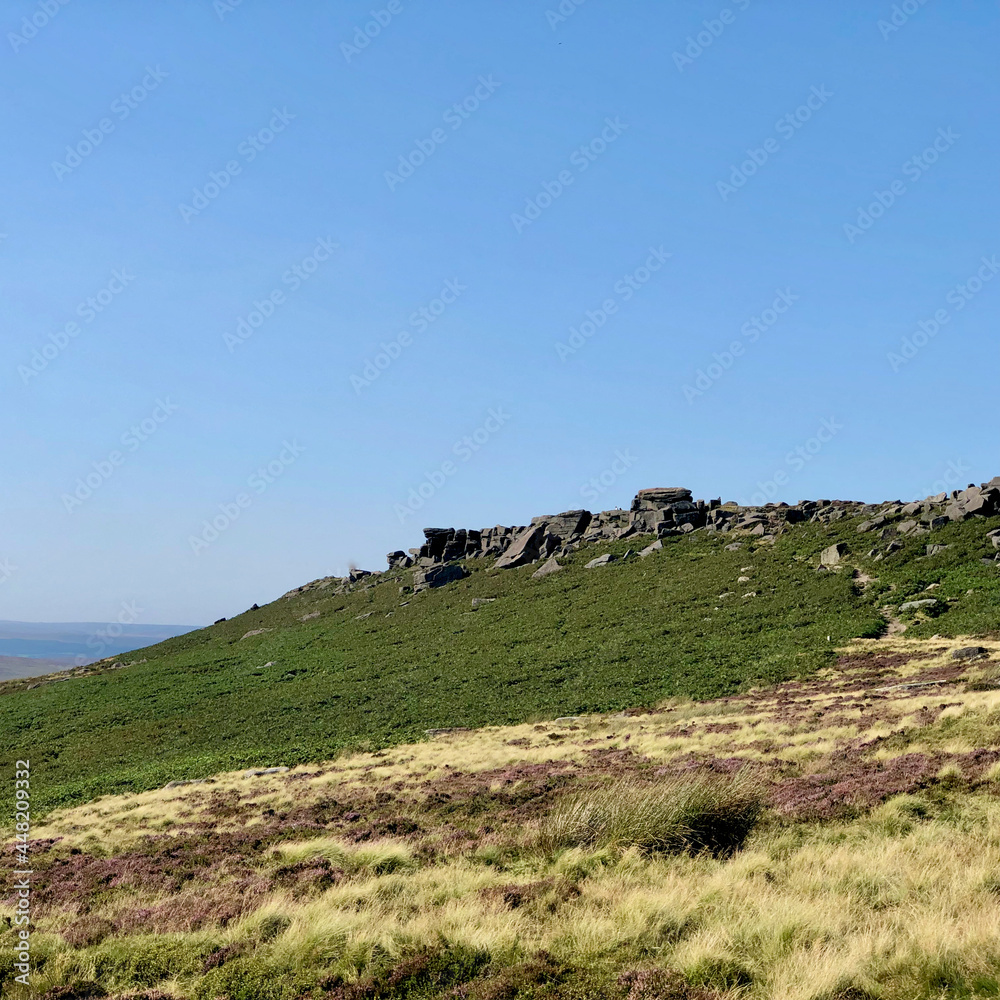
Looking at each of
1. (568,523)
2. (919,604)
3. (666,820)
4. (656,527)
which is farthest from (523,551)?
(666,820)

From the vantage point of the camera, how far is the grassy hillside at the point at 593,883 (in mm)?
7262

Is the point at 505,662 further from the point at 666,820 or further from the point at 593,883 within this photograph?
the point at 593,883

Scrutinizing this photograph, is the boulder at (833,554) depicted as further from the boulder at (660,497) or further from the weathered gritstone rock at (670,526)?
the boulder at (660,497)

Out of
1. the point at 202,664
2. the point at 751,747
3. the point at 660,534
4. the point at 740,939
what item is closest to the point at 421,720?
the point at 751,747

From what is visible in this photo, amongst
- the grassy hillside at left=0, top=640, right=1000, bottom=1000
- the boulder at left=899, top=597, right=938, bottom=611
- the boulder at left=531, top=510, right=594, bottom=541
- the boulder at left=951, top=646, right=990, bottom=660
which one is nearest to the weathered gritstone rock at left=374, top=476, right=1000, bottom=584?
the boulder at left=531, top=510, right=594, bottom=541

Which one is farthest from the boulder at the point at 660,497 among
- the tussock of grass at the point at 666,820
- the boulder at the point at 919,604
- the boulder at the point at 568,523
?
the tussock of grass at the point at 666,820

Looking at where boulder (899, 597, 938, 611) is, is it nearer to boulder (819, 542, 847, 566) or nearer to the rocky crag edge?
the rocky crag edge

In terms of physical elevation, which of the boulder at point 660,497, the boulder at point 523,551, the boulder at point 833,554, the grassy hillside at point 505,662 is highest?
the boulder at point 660,497

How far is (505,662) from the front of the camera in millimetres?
45062

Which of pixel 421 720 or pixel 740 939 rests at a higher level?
pixel 740 939

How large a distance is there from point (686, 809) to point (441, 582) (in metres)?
69.7

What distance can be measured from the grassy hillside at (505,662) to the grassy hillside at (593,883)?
13.6 metres

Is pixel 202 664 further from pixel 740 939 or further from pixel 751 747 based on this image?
pixel 740 939

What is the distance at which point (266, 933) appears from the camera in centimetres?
912
